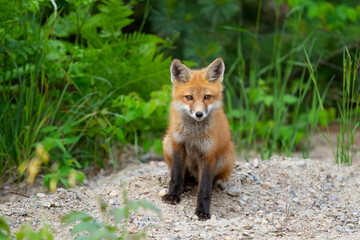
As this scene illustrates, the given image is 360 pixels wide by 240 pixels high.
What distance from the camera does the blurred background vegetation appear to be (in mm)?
4852

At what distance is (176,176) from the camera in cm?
418

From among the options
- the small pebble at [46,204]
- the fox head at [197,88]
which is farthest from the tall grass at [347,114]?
the small pebble at [46,204]

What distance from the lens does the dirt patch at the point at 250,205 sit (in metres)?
3.56

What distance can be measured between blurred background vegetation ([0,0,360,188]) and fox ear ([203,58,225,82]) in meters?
1.00

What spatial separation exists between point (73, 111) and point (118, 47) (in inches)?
41.2

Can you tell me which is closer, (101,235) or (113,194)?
(101,235)

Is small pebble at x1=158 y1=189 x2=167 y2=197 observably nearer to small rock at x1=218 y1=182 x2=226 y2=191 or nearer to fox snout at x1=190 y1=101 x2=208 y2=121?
small rock at x1=218 y1=182 x2=226 y2=191

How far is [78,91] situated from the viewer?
570cm

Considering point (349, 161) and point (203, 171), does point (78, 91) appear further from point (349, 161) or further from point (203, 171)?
point (349, 161)

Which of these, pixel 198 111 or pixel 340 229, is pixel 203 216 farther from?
pixel 340 229

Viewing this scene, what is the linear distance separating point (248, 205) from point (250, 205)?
0.02 metres

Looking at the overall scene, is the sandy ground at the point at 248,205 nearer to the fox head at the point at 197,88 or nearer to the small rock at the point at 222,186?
the small rock at the point at 222,186

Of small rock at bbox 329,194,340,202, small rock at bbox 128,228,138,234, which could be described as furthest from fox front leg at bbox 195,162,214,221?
small rock at bbox 329,194,340,202

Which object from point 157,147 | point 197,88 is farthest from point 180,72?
point 157,147
